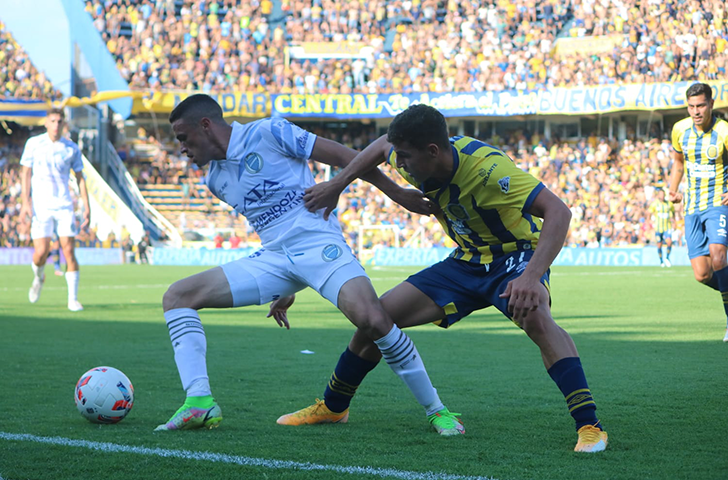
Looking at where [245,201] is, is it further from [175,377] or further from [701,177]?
[701,177]

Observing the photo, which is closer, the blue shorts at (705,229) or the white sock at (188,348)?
the white sock at (188,348)

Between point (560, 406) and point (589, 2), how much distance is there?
3564cm

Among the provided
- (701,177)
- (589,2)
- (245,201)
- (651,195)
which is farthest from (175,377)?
(589,2)

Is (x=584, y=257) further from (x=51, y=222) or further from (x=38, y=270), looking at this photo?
(x=51, y=222)

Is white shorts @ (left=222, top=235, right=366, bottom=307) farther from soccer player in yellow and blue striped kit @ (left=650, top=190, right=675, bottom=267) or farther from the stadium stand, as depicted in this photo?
the stadium stand

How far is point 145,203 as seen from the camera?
35.5m

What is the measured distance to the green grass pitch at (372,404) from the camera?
3.62m

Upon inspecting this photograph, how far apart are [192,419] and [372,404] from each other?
1348 mm

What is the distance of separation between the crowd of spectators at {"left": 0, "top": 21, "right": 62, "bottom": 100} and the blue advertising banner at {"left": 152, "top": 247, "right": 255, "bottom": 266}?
9.91 metres

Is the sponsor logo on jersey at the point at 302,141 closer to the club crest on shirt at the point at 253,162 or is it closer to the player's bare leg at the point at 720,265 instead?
the club crest on shirt at the point at 253,162

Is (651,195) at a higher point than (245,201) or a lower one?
lower

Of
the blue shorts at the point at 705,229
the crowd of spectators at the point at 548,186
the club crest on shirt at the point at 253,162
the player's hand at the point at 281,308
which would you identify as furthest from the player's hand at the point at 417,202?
the crowd of spectators at the point at 548,186

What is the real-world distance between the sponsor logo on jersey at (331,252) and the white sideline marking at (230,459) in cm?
126

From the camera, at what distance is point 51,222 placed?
12.0 m
